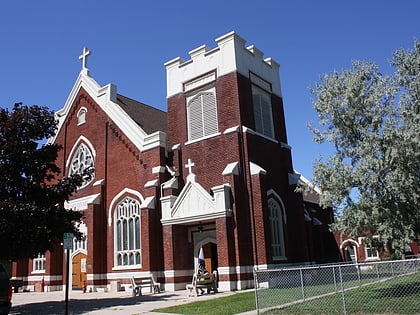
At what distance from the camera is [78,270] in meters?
28.1

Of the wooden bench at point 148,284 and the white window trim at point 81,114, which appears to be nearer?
the wooden bench at point 148,284

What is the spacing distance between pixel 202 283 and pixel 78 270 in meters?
12.3

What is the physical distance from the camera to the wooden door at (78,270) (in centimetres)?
2770

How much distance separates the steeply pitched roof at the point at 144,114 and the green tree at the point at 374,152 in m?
15.2

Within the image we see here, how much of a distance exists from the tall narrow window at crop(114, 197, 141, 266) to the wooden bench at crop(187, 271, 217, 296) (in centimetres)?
572

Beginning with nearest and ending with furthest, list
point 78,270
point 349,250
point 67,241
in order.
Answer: point 67,241, point 78,270, point 349,250

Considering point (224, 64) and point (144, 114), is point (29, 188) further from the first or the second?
point (144, 114)

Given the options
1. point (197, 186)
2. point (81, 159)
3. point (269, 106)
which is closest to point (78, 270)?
point (81, 159)

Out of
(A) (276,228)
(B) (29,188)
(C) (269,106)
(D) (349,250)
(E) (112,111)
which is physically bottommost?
(D) (349,250)

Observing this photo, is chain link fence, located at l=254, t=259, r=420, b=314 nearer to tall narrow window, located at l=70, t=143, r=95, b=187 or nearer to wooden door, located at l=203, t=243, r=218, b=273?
wooden door, located at l=203, t=243, r=218, b=273

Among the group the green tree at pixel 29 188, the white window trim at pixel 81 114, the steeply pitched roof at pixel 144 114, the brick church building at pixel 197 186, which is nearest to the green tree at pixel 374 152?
the brick church building at pixel 197 186

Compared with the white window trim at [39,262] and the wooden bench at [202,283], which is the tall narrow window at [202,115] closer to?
the wooden bench at [202,283]

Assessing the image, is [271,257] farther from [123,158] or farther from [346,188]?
[123,158]

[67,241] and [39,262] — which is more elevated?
[67,241]
